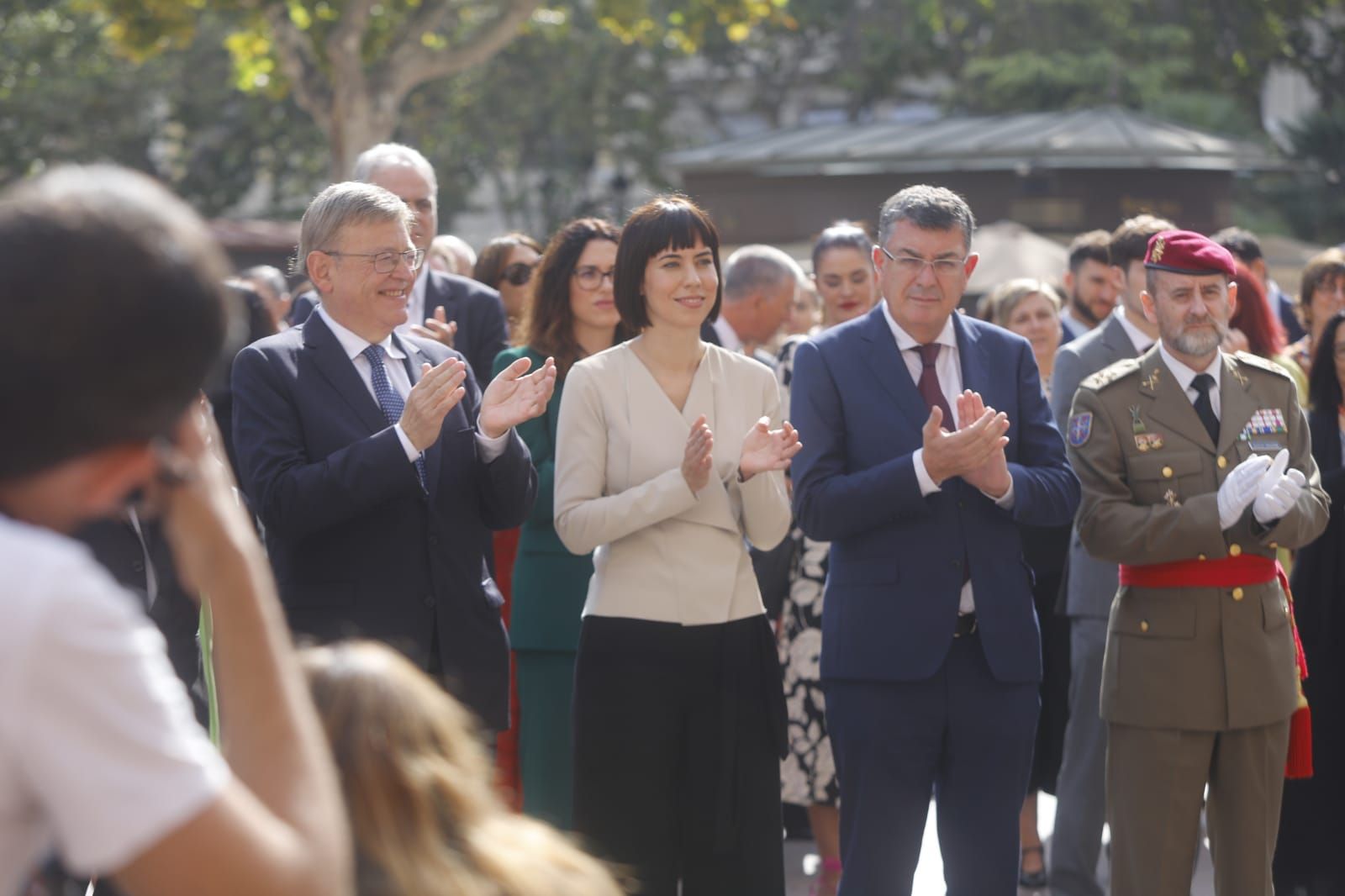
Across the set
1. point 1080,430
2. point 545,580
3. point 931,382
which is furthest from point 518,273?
point 1080,430

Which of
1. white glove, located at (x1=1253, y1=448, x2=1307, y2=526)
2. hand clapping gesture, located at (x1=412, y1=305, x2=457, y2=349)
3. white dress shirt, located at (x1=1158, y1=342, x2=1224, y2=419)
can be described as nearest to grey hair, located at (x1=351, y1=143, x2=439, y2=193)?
hand clapping gesture, located at (x1=412, y1=305, x2=457, y2=349)

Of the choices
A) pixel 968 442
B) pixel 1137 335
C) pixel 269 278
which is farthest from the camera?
pixel 269 278

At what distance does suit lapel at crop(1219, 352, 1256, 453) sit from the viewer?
488 centimetres

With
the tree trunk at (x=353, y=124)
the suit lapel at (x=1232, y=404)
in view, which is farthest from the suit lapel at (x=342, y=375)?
the tree trunk at (x=353, y=124)

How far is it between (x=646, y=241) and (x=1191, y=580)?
1.81m

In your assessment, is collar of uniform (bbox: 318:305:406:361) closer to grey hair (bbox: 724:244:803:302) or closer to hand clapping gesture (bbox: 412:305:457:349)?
hand clapping gesture (bbox: 412:305:457:349)

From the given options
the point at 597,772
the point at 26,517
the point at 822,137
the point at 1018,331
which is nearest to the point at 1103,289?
the point at 1018,331

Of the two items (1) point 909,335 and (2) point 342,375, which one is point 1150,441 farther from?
(2) point 342,375

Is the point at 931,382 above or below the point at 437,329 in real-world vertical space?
below

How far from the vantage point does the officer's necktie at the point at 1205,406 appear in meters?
4.91

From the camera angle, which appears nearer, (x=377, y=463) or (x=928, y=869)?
(x=377, y=463)

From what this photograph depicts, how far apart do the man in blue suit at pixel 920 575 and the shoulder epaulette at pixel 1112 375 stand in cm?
28

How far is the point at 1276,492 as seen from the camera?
459 centimetres

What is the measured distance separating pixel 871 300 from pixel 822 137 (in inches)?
617
